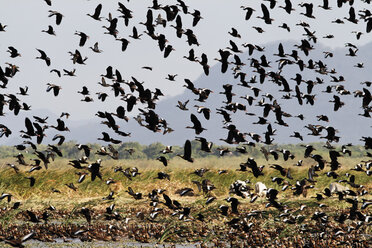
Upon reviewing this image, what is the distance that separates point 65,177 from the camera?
24016 millimetres

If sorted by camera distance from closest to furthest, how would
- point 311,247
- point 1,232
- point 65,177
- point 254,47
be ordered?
1. point 311,247
2. point 1,232
3. point 254,47
4. point 65,177

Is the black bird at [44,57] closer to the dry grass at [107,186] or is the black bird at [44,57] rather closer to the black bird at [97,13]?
the black bird at [97,13]

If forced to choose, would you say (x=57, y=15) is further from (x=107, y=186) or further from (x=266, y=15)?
(x=107, y=186)

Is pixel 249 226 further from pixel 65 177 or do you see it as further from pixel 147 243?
pixel 65 177

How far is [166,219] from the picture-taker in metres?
16.3

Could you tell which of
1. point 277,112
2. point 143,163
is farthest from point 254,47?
point 143,163

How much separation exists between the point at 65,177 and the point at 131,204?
535 cm

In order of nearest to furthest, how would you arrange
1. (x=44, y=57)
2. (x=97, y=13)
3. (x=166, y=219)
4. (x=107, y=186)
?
(x=97, y=13), (x=44, y=57), (x=166, y=219), (x=107, y=186)

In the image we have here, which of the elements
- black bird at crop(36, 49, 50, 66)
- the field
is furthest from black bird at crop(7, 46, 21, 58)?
the field

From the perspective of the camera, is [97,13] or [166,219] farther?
[166,219]

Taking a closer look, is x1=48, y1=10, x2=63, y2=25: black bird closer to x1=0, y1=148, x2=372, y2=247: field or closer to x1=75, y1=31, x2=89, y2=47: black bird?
x1=75, y1=31, x2=89, y2=47: black bird

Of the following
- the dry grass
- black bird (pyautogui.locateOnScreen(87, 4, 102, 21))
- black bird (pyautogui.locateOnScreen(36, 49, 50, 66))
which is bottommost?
the dry grass

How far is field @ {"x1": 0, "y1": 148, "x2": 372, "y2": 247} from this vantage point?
12.9 meters

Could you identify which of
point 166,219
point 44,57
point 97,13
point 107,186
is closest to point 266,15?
point 97,13
